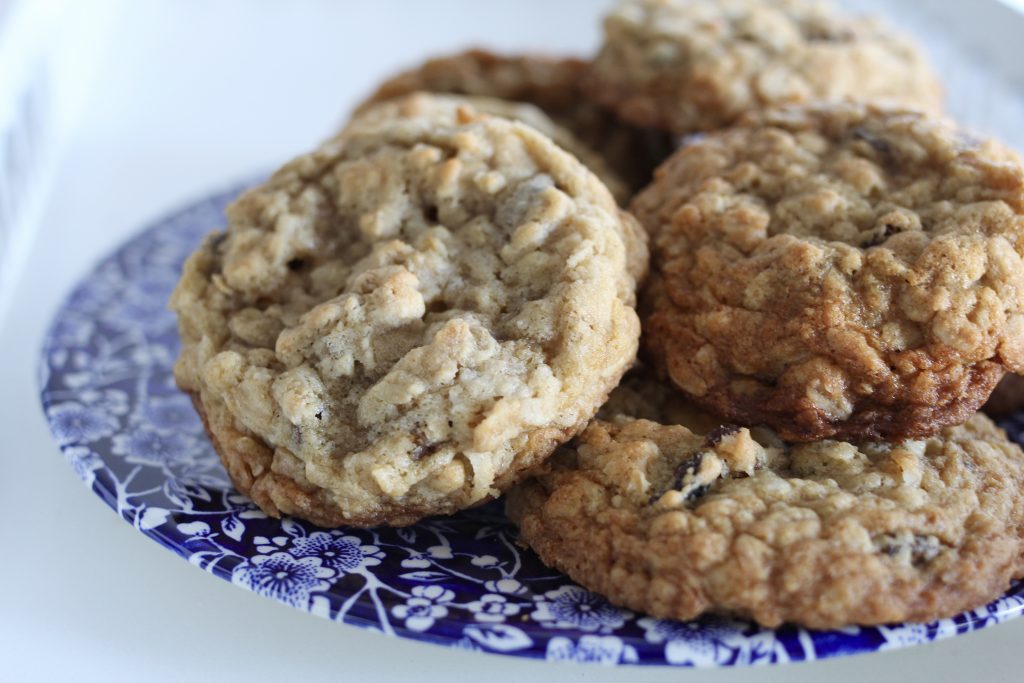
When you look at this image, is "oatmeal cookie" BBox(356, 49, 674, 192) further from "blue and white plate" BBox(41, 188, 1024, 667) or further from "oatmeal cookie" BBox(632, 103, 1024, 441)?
"blue and white plate" BBox(41, 188, 1024, 667)

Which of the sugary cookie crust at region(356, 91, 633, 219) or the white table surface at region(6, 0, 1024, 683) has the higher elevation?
the sugary cookie crust at region(356, 91, 633, 219)

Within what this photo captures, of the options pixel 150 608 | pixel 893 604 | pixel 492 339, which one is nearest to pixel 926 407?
pixel 893 604

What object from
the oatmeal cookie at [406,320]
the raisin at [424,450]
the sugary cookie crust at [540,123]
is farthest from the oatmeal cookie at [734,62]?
the raisin at [424,450]

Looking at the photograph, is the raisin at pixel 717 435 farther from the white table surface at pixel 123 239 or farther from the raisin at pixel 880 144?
the raisin at pixel 880 144

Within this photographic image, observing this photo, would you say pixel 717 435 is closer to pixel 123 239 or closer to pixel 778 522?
pixel 778 522

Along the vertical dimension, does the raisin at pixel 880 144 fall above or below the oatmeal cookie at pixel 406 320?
above

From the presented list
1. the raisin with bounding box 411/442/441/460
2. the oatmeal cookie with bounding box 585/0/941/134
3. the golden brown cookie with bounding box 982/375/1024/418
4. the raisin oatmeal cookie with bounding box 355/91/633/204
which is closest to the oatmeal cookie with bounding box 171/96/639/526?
the raisin with bounding box 411/442/441/460

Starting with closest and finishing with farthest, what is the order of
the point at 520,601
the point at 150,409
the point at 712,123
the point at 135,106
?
1. the point at 520,601
2. the point at 150,409
3. the point at 712,123
4. the point at 135,106

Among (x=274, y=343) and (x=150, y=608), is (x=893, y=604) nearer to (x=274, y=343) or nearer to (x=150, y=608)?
(x=274, y=343)
